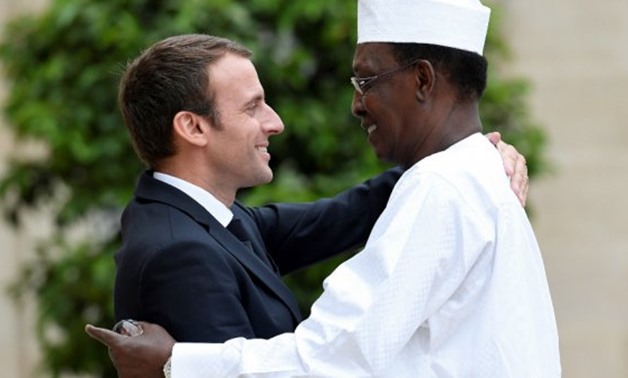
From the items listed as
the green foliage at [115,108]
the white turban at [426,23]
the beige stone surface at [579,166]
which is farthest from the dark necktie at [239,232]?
the beige stone surface at [579,166]

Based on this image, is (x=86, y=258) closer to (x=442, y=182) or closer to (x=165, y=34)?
(x=165, y=34)

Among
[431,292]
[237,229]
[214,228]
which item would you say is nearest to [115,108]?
[237,229]

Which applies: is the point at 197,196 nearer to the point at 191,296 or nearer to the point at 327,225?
the point at 191,296

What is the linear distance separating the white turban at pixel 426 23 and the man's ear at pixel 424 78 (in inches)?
2.1

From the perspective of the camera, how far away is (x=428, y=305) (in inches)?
136

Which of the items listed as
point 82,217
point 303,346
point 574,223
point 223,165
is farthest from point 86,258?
point 303,346

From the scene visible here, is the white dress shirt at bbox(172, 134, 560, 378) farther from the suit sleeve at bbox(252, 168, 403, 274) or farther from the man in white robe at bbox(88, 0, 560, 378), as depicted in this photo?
the suit sleeve at bbox(252, 168, 403, 274)

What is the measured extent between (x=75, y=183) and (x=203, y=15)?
3.52ft

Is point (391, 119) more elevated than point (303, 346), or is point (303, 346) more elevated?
point (391, 119)

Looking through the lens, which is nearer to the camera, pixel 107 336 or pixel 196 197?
pixel 107 336

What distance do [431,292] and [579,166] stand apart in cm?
541

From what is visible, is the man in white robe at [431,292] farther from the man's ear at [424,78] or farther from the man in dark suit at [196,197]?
the man in dark suit at [196,197]

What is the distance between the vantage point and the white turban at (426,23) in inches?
143

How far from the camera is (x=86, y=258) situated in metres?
7.27
